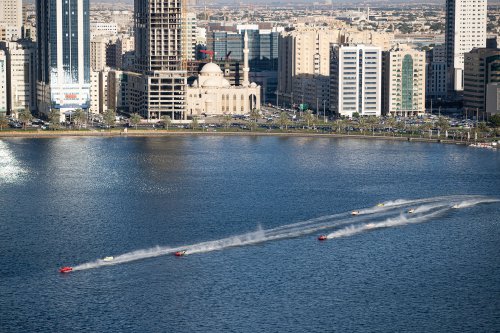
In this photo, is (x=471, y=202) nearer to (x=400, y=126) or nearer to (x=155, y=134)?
(x=400, y=126)

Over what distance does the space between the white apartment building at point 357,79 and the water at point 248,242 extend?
11.1 metres

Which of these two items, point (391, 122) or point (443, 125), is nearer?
point (443, 125)

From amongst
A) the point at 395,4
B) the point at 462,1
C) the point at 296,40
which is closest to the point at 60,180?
the point at 296,40

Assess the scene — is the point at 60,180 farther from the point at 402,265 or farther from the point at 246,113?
the point at 246,113

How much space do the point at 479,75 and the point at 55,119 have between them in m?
15.5

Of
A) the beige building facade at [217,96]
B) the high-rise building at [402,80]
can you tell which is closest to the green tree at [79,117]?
the beige building facade at [217,96]

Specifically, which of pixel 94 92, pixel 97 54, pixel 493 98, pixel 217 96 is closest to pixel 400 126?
pixel 493 98

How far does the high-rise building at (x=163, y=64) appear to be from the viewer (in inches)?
1901

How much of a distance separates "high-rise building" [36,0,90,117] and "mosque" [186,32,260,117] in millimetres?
4619

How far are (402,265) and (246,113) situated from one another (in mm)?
27382

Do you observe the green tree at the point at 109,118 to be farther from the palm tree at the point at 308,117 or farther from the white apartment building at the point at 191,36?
the white apartment building at the point at 191,36

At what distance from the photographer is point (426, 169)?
36.1m

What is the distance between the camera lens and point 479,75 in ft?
163

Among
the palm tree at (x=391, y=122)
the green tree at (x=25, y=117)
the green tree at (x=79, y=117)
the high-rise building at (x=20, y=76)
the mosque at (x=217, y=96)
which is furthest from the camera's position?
the mosque at (x=217, y=96)
